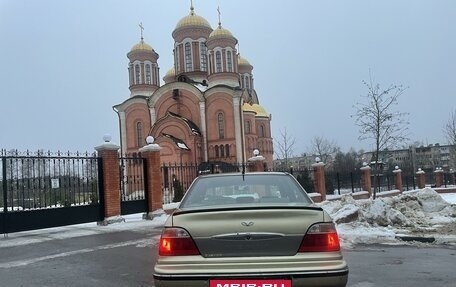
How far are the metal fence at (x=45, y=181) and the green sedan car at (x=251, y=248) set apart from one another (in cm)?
949

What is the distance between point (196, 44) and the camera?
54625 millimetres

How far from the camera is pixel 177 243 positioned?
3.97 meters

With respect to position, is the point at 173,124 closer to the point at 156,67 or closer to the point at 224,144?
the point at 224,144

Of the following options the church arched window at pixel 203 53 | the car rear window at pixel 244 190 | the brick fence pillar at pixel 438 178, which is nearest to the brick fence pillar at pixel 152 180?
the car rear window at pixel 244 190

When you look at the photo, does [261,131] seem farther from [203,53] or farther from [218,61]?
[203,53]

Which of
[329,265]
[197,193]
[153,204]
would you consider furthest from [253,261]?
[153,204]

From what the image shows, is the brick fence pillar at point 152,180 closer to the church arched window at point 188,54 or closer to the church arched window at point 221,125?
the church arched window at point 221,125

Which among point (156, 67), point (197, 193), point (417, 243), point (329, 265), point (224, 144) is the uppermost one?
point (156, 67)

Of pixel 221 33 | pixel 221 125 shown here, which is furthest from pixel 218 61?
pixel 221 125

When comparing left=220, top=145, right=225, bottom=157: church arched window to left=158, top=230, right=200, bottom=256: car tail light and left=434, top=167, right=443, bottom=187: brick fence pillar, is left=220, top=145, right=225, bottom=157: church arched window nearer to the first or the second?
left=434, top=167, right=443, bottom=187: brick fence pillar

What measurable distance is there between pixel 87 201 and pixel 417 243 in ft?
30.9

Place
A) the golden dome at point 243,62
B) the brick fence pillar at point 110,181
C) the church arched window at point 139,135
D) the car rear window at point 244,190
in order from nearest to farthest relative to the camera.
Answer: the car rear window at point 244,190 → the brick fence pillar at point 110,181 → the church arched window at point 139,135 → the golden dome at point 243,62

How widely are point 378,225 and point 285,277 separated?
28.2ft

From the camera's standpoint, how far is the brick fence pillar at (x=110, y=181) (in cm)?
1409
